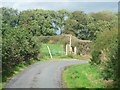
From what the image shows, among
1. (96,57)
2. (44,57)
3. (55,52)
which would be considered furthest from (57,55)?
(96,57)

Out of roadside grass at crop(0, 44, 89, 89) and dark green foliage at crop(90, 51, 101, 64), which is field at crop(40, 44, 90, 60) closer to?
roadside grass at crop(0, 44, 89, 89)

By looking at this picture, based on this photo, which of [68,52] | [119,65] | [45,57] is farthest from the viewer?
[68,52]

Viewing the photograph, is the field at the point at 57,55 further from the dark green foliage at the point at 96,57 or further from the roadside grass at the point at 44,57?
the dark green foliage at the point at 96,57

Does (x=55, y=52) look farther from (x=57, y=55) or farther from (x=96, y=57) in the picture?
(x=96, y=57)

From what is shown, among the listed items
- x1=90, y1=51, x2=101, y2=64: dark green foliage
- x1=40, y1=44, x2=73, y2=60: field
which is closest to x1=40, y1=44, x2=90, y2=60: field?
x1=40, y1=44, x2=73, y2=60: field

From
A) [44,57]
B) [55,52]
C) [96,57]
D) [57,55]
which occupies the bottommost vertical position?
[57,55]

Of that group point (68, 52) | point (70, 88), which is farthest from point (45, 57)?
point (70, 88)

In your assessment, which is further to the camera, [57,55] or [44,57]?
[57,55]

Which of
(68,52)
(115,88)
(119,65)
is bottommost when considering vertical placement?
(68,52)

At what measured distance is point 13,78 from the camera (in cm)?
3053

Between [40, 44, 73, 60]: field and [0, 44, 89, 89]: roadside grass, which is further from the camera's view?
[40, 44, 73, 60]: field

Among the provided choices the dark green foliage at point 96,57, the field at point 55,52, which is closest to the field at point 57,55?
the field at point 55,52

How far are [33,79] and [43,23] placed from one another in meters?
56.9

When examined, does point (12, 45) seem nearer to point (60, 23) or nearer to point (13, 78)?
point (13, 78)
